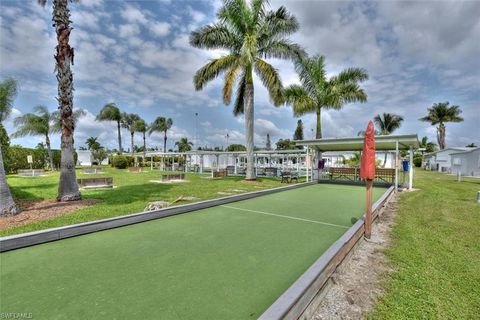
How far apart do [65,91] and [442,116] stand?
5504cm

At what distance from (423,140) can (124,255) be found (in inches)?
3161

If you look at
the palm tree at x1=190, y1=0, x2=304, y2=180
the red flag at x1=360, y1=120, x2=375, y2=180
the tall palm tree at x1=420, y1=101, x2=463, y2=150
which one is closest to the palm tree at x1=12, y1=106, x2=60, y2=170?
the palm tree at x1=190, y1=0, x2=304, y2=180

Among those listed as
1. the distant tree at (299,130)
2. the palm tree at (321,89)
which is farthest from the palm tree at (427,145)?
the palm tree at (321,89)

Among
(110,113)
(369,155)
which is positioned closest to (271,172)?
(369,155)

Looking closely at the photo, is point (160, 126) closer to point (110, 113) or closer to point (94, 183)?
point (110, 113)

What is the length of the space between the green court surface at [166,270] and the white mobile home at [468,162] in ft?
102

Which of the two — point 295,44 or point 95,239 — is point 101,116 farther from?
point 95,239

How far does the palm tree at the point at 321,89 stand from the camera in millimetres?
18797

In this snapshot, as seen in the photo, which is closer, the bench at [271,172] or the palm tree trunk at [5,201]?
the palm tree trunk at [5,201]

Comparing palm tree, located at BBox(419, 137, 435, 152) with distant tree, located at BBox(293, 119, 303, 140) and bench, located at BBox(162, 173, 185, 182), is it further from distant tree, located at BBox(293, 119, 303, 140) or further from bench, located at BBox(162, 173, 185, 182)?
bench, located at BBox(162, 173, 185, 182)

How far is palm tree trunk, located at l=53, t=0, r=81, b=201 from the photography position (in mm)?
8344

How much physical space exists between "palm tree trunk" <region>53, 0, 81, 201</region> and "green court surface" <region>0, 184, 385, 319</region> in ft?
14.5

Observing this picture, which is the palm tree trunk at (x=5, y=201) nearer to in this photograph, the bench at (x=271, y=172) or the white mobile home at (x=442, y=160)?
the bench at (x=271, y=172)

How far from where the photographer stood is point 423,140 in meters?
65.2
